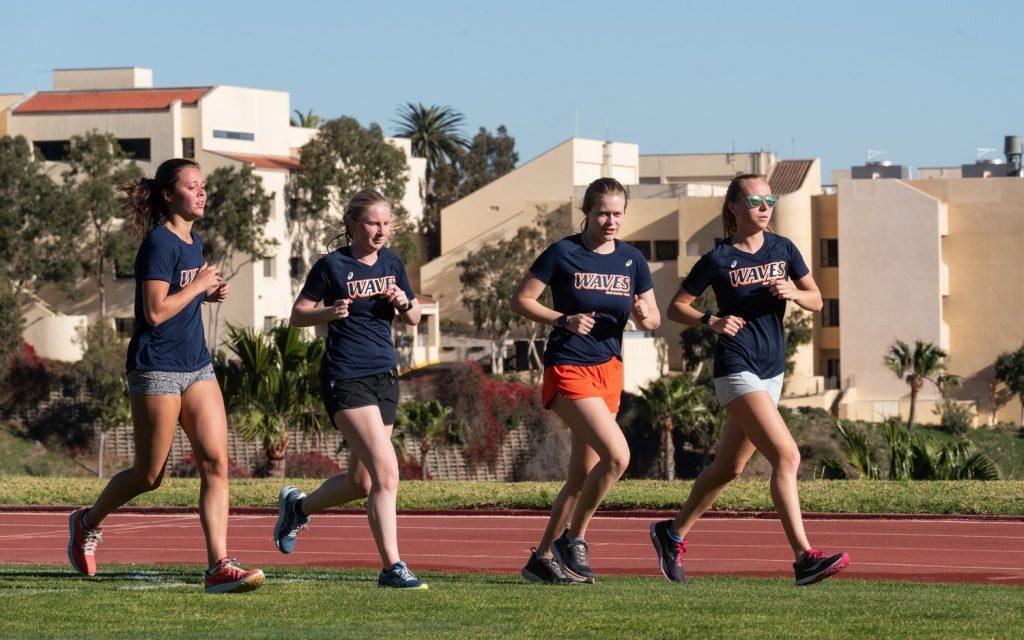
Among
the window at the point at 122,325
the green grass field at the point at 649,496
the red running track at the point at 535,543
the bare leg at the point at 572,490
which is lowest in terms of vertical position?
the red running track at the point at 535,543

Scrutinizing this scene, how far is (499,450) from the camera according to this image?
59.8 m

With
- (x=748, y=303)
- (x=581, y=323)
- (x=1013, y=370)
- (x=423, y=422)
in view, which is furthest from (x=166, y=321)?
(x=1013, y=370)

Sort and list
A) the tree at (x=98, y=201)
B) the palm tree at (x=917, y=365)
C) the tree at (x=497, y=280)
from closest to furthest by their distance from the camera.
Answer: the tree at (x=98, y=201) < the palm tree at (x=917, y=365) < the tree at (x=497, y=280)

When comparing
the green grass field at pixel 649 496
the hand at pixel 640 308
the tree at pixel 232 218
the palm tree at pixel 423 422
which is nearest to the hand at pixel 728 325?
the hand at pixel 640 308

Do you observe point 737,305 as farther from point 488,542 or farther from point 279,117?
point 279,117

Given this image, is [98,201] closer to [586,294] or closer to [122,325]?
[122,325]

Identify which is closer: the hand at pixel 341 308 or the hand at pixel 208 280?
the hand at pixel 208 280

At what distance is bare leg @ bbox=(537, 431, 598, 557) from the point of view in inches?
369

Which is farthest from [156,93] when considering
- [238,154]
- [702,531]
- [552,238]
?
[702,531]

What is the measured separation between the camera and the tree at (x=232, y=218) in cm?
7056

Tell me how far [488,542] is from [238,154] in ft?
216

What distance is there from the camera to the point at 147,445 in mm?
8805

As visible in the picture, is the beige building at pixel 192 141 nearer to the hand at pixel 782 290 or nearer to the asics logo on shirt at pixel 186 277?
the asics logo on shirt at pixel 186 277

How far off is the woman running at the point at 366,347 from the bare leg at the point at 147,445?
89cm
